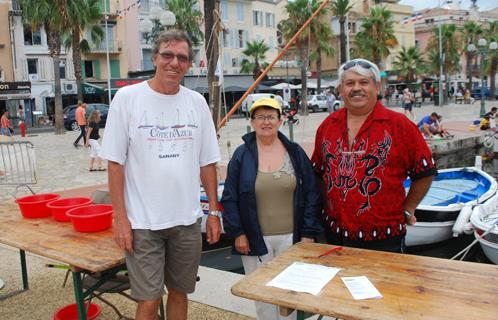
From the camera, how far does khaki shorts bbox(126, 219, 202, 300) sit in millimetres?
2840

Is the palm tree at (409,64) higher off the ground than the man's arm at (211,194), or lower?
higher

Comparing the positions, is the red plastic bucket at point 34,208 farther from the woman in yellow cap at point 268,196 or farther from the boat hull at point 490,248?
the boat hull at point 490,248

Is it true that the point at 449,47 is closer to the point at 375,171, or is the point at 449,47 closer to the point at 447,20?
the point at 447,20

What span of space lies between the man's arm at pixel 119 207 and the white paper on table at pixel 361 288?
1.21 meters

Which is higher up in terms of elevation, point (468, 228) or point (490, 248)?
point (468, 228)

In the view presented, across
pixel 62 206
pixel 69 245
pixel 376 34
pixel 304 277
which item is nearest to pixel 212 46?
pixel 62 206

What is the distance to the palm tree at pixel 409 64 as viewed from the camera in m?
57.4

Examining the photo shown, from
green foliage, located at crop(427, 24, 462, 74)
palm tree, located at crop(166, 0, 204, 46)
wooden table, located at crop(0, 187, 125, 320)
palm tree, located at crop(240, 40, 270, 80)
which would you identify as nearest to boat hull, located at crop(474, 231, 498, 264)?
wooden table, located at crop(0, 187, 125, 320)

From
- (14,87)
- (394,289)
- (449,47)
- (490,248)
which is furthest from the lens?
(449,47)

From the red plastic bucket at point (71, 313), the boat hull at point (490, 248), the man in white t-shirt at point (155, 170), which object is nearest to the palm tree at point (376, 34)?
the boat hull at point (490, 248)

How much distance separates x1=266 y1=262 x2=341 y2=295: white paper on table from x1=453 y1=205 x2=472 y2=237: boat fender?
18.8 ft

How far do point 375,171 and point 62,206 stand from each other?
2543mm

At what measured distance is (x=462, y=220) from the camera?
300 inches

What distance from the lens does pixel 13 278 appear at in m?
5.38
